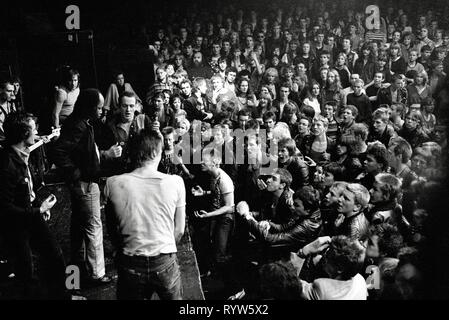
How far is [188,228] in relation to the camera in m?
3.51

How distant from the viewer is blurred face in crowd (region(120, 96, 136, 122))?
3574 mm

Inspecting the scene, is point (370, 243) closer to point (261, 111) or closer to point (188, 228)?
point (188, 228)

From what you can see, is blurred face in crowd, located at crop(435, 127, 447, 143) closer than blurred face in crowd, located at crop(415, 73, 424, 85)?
Yes

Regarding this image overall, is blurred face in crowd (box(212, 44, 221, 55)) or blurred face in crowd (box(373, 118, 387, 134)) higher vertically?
blurred face in crowd (box(212, 44, 221, 55))

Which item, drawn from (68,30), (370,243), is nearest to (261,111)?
(68,30)

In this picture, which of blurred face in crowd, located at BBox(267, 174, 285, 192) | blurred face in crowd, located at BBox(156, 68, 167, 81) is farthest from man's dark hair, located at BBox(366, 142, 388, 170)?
blurred face in crowd, located at BBox(156, 68, 167, 81)

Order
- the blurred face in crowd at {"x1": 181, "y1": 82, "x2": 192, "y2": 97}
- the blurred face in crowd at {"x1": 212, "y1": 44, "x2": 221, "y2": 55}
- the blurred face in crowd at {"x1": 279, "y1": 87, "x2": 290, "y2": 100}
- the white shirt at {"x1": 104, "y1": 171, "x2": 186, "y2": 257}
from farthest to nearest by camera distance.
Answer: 1. the blurred face in crowd at {"x1": 212, "y1": 44, "x2": 221, "y2": 55}
2. the blurred face in crowd at {"x1": 279, "y1": 87, "x2": 290, "y2": 100}
3. the blurred face in crowd at {"x1": 181, "y1": 82, "x2": 192, "y2": 97}
4. the white shirt at {"x1": 104, "y1": 171, "x2": 186, "y2": 257}

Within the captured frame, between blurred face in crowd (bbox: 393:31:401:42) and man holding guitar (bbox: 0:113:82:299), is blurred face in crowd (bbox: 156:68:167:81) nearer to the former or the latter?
man holding guitar (bbox: 0:113:82:299)

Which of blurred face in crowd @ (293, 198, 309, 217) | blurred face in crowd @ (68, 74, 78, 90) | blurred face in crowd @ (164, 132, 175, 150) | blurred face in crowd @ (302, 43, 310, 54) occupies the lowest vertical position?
blurred face in crowd @ (293, 198, 309, 217)

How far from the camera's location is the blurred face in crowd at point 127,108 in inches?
141

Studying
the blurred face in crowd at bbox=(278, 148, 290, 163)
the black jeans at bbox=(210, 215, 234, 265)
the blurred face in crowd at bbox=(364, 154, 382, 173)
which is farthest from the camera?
the blurred face in crowd at bbox=(278, 148, 290, 163)

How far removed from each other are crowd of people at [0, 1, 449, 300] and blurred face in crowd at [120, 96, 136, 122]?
1cm

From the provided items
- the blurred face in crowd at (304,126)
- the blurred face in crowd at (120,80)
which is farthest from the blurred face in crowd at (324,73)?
the blurred face in crowd at (120,80)
